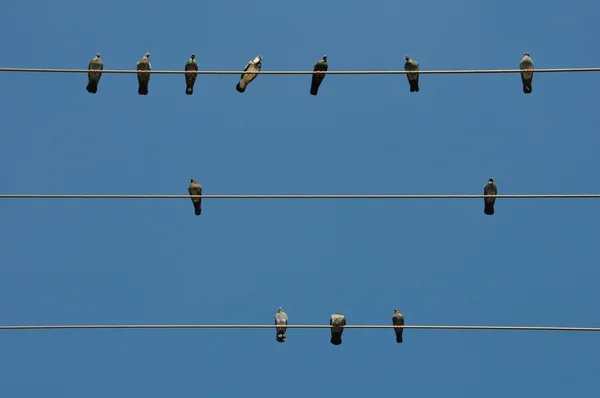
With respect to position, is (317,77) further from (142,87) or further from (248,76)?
(142,87)

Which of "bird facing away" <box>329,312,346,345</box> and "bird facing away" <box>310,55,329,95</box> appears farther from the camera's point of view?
"bird facing away" <box>310,55,329,95</box>

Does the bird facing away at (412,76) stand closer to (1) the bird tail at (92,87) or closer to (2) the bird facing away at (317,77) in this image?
(2) the bird facing away at (317,77)

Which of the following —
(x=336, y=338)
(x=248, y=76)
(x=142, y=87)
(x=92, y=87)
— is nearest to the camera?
(x=336, y=338)

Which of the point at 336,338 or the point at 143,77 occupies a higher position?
the point at 143,77

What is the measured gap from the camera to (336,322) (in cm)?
2050

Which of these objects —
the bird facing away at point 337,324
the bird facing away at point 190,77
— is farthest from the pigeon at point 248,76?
the bird facing away at point 337,324

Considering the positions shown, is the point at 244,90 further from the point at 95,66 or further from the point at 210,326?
the point at 210,326

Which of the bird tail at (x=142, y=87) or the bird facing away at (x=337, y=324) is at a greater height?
the bird tail at (x=142, y=87)

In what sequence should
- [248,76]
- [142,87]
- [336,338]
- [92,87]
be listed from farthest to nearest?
[248,76] → [92,87] → [142,87] → [336,338]

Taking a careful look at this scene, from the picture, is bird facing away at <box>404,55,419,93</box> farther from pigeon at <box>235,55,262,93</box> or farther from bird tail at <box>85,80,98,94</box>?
bird tail at <box>85,80,98,94</box>

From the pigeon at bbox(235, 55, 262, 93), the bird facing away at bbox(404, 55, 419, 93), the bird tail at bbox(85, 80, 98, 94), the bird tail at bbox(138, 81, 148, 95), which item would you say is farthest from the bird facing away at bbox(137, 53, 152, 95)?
the bird facing away at bbox(404, 55, 419, 93)

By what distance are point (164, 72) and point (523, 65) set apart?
8.81 metres

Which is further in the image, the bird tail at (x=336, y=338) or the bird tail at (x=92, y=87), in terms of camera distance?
the bird tail at (x=92, y=87)

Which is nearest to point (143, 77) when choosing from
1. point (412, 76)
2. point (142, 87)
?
point (142, 87)
